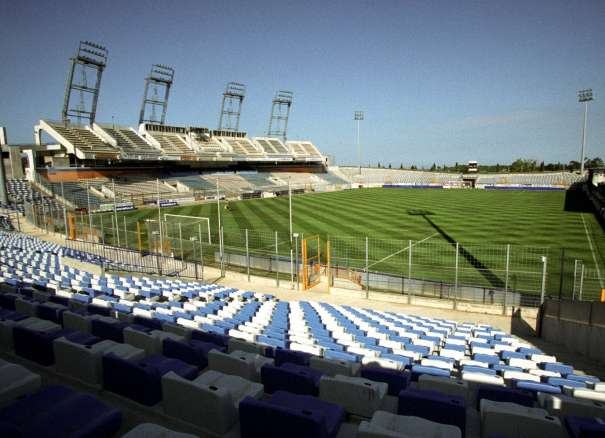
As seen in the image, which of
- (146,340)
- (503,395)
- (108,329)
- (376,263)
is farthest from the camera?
(376,263)

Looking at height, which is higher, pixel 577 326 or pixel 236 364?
pixel 236 364

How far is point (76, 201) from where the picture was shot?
40438 millimetres

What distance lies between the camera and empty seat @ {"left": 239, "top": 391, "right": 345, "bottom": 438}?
2.45 metres

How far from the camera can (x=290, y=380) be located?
147 inches

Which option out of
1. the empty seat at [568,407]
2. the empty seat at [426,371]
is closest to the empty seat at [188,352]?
the empty seat at [426,371]

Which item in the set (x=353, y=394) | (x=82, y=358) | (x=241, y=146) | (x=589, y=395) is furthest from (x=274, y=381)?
(x=241, y=146)

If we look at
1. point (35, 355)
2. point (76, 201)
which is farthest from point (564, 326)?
point (76, 201)

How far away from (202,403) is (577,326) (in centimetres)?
1084

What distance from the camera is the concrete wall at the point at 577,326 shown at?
29.0ft

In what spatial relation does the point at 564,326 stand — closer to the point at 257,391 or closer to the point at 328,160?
the point at 257,391

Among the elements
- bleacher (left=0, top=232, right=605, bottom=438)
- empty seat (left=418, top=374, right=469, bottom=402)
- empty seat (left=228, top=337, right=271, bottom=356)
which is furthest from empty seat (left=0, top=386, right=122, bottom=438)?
empty seat (left=418, top=374, right=469, bottom=402)

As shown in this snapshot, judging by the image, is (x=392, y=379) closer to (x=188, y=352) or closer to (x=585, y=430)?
(x=585, y=430)

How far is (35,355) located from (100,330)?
1259mm

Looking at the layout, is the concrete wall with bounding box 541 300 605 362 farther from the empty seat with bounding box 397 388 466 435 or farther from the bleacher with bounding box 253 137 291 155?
the bleacher with bounding box 253 137 291 155
